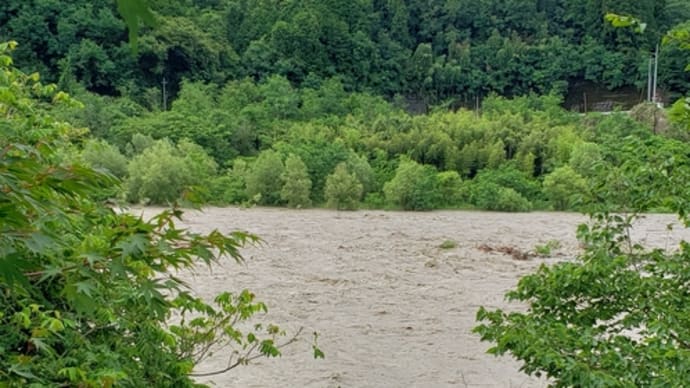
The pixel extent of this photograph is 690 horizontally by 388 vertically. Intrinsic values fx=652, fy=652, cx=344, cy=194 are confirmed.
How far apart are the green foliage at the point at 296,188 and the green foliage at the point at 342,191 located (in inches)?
19.4

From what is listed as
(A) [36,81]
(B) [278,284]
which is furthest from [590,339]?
(B) [278,284]

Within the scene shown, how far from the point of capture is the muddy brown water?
18.6 feet

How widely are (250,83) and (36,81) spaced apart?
20.2 meters

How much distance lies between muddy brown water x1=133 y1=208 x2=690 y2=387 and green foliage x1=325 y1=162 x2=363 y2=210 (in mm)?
482

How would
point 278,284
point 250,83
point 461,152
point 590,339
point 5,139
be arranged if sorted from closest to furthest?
point 5,139 < point 590,339 < point 278,284 < point 461,152 < point 250,83

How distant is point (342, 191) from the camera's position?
14.9 meters

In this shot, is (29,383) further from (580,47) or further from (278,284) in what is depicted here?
(580,47)

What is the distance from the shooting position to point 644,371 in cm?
168

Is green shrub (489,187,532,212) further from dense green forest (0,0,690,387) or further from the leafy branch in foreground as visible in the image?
the leafy branch in foreground

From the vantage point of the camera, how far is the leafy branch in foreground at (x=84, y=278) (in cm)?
89

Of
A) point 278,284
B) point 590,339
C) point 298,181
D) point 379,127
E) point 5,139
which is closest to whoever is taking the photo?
point 5,139

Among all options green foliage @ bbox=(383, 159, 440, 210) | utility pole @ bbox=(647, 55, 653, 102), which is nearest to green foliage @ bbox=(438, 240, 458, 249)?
green foliage @ bbox=(383, 159, 440, 210)

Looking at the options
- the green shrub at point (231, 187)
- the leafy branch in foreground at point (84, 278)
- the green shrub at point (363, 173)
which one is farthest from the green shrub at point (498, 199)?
the leafy branch in foreground at point (84, 278)

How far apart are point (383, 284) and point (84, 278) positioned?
7736mm
